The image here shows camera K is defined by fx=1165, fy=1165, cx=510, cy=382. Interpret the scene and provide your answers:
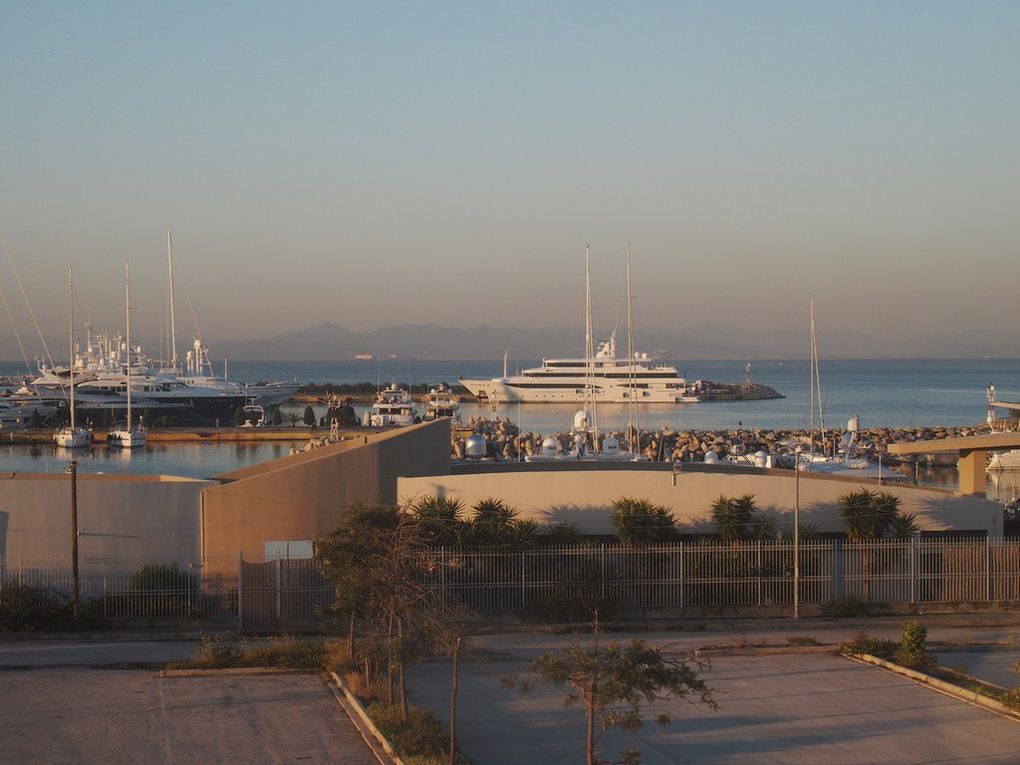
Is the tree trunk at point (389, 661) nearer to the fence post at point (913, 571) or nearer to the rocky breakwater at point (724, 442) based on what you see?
the fence post at point (913, 571)

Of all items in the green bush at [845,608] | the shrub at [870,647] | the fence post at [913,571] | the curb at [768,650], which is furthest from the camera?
the fence post at [913,571]

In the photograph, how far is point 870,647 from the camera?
16.4 metres

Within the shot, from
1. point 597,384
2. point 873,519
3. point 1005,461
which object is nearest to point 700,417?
point 597,384

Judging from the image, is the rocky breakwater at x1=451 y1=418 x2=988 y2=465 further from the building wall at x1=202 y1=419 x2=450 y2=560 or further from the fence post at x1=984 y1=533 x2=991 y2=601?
the fence post at x1=984 y1=533 x2=991 y2=601

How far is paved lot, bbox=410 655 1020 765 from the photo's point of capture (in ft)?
39.1

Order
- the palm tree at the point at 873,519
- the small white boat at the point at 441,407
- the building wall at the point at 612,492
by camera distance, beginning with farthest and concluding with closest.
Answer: the small white boat at the point at 441,407, the building wall at the point at 612,492, the palm tree at the point at 873,519

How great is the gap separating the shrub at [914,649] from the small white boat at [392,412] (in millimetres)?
66392

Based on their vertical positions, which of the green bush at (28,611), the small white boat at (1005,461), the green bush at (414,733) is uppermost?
the green bush at (28,611)

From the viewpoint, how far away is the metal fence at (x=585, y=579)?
18.2m

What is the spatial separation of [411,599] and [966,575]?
10861mm

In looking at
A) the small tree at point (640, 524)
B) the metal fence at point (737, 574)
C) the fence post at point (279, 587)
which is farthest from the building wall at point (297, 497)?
the small tree at point (640, 524)

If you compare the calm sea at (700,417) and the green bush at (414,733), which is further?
the calm sea at (700,417)

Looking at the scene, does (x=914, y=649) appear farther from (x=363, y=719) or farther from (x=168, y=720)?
(x=168, y=720)

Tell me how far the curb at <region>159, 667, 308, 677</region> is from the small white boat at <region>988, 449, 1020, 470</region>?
48.2 meters
